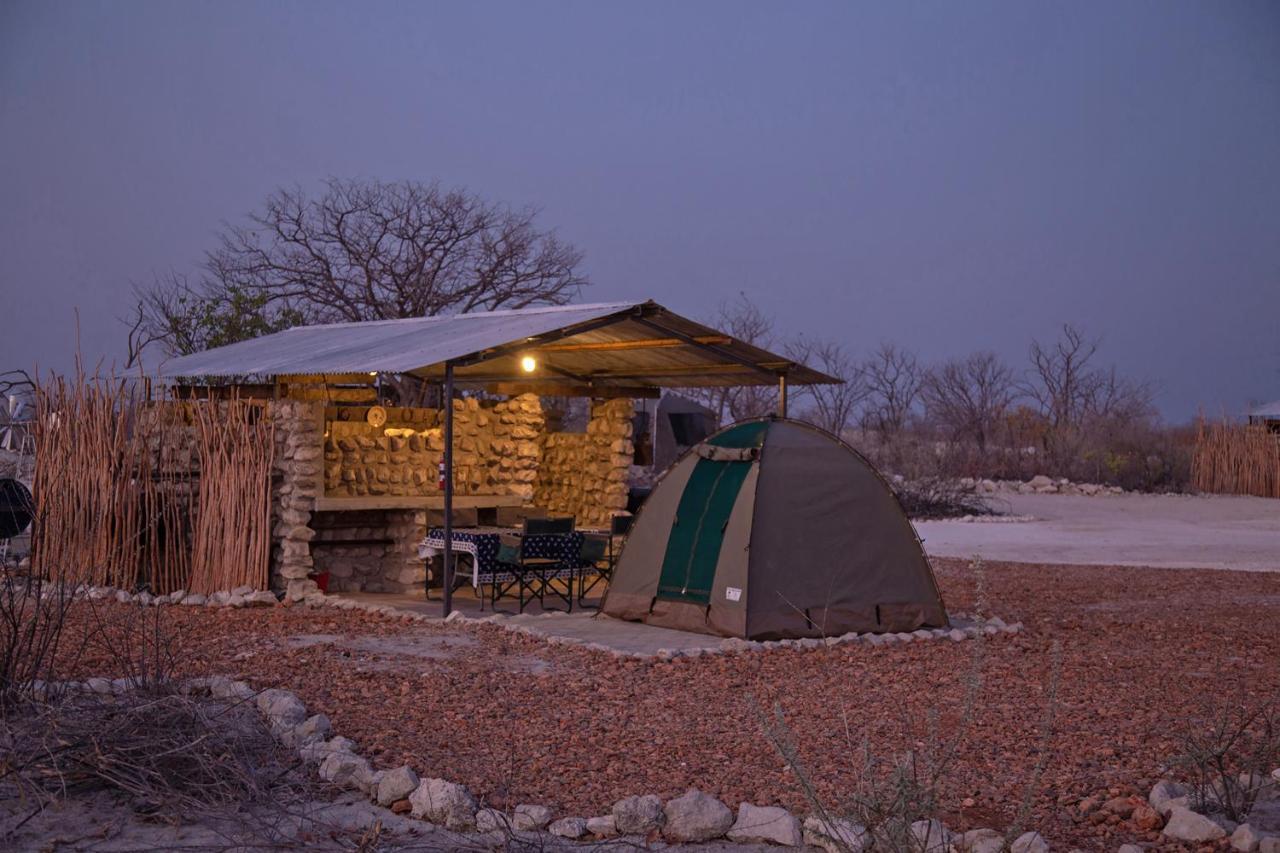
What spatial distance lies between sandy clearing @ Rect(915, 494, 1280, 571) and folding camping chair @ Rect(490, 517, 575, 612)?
7.22 metres

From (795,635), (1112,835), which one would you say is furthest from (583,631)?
(1112,835)

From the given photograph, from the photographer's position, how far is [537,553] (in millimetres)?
11039

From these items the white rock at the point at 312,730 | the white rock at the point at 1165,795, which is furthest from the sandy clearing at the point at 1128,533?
the white rock at the point at 312,730

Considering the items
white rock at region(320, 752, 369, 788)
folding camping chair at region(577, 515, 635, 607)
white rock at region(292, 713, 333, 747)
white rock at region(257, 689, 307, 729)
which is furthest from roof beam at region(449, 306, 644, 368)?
white rock at region(320, 752, 369, 788)

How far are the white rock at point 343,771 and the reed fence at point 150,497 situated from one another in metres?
6.03

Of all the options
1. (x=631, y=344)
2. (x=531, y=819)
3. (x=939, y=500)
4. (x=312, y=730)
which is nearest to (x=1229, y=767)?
(x=531, y=819)

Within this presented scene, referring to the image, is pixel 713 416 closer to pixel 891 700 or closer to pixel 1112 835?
pixel 891 700

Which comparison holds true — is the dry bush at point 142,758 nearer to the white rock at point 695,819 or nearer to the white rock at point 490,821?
the white rock at point 490,821

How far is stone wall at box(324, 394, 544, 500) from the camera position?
12.2 meters

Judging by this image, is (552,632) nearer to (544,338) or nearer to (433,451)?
(544,338)

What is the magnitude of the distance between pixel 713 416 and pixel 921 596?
1655 cm

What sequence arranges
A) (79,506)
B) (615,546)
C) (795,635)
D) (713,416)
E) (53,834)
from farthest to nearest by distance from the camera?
(713,416) → (615,546) → (79,506) → (795,635) → (53,834)

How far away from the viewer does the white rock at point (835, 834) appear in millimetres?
4206

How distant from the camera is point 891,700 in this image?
7523 millimetres
